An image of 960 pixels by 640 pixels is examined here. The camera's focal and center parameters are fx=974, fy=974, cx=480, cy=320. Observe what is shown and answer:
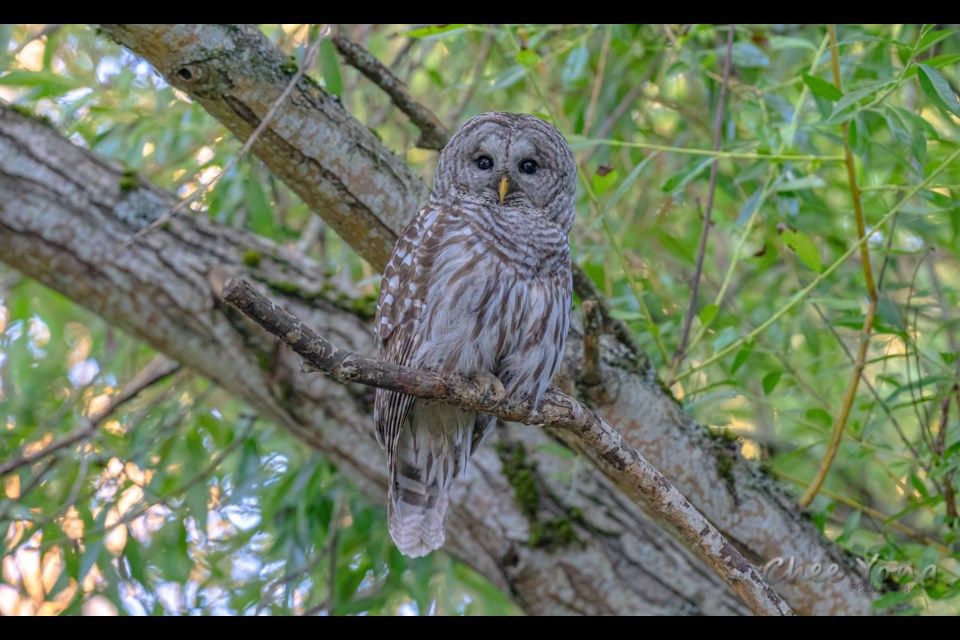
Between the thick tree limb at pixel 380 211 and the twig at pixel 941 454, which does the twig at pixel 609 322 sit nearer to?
the thick tree limb at pixel 380 211

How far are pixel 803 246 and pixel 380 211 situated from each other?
112cm

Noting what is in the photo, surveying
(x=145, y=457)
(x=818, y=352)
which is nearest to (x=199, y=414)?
(x=145, y=457)

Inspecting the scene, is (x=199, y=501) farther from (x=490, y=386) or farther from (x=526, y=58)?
(x=526, y=58)

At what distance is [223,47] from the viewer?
228cm

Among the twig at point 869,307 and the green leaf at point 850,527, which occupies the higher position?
the twig at point 869,307

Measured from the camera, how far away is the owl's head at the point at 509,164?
8.30 ft

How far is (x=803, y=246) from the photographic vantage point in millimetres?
2576

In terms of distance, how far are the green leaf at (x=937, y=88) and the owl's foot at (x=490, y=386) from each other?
1.14 metres

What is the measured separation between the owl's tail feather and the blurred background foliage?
52 cm

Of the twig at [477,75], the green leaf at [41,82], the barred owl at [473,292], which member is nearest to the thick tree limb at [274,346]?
the green leaf at [41,82]

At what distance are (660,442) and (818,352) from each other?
103 cm

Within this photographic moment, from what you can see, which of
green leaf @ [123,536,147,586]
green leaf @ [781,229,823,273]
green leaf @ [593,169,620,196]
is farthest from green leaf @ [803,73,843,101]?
green leaf @ [123,536,147,586]

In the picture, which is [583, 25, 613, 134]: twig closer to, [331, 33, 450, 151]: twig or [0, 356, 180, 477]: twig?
[331, 33, 450, 151]: twig

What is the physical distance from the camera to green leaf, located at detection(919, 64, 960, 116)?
82.0 inches
